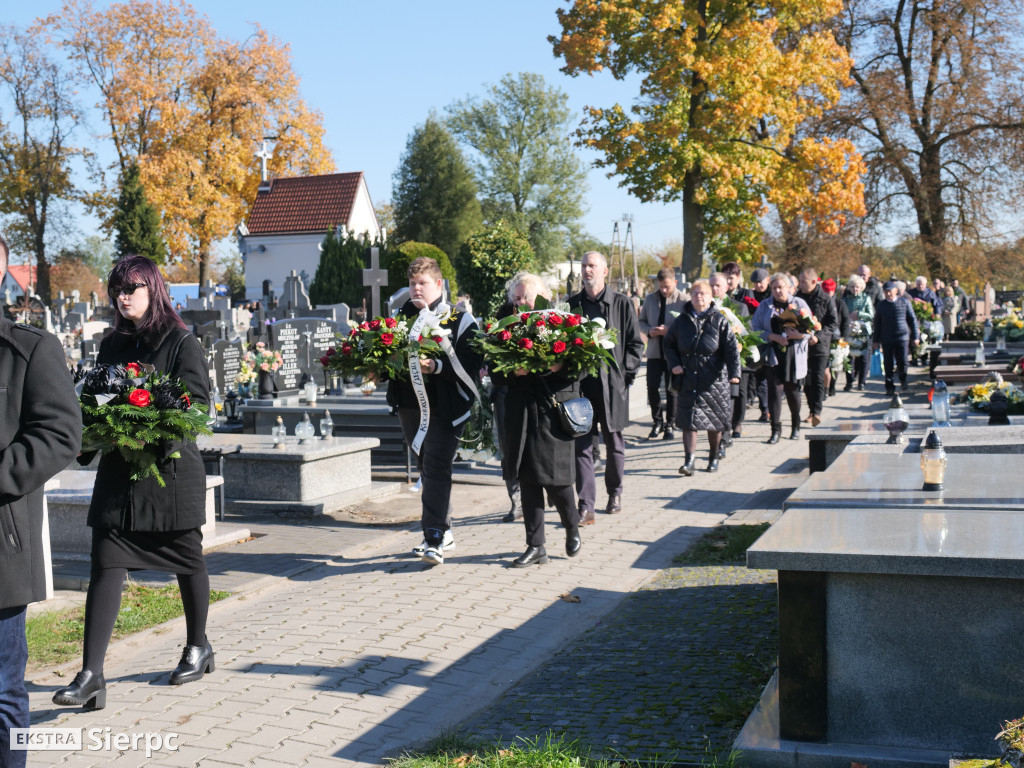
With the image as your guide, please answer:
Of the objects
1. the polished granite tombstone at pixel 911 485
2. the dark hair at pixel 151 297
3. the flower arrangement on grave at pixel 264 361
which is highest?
the dark hair at pixel 151 297

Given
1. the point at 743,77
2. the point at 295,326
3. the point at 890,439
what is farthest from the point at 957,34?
the point at 890,439

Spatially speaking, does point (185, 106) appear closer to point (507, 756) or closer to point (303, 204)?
point (303, 204)

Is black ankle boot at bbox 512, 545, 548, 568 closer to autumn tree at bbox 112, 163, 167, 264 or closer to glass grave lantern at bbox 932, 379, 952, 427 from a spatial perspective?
glass grave lantern at bbox 932, 379, 952, 427

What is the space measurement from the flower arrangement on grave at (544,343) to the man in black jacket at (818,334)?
7.46 metres

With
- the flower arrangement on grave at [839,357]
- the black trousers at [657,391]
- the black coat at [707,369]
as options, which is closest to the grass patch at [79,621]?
the black coat at [707,369]

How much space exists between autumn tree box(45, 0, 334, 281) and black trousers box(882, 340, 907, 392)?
38.0m

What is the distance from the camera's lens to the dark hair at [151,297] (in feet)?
15.9

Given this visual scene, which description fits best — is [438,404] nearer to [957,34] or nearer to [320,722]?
[320,722]

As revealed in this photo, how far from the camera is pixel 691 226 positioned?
2605 centimetres

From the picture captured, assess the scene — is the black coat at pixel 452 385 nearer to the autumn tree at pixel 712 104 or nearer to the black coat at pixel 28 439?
the black coat at pixel 28 439

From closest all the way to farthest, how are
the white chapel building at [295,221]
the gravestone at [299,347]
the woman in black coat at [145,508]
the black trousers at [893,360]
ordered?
1. the woman in black coat at [145,508]
2. the gravestone at [299,347]
3. the black trousers at [893,360]
4. the white chapel building at [295,221]

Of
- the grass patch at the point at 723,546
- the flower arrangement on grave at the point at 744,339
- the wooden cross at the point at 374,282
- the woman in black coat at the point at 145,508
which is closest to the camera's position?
the woman in black coat at the point at 145,508

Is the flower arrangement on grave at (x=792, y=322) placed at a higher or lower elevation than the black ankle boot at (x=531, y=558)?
higher

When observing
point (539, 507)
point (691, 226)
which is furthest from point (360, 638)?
point (691, 226)
